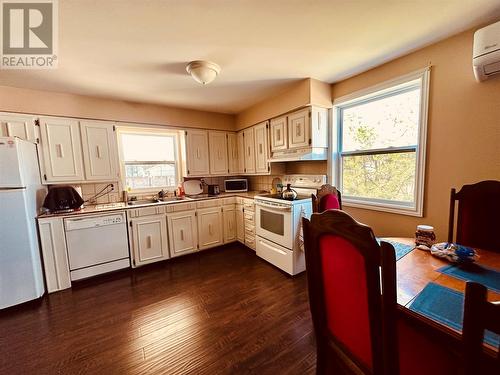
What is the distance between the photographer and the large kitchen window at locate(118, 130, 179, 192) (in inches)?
125

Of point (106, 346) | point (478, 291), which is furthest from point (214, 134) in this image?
point (478, 291)

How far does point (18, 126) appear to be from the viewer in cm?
236

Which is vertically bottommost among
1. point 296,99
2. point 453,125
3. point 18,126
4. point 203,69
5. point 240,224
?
point 240,224

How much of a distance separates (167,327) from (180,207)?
165 cm

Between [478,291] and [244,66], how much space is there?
91.1 inches

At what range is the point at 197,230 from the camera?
3217 millimetres

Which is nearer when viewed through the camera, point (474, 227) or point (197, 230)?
point (474, 227)

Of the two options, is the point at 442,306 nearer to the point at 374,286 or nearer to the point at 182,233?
the point at 374,286

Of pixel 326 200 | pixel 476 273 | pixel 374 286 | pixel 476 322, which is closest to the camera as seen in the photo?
pixel 476 322

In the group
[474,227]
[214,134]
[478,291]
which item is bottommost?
[474,227]

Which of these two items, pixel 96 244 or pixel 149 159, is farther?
pixel 149 159

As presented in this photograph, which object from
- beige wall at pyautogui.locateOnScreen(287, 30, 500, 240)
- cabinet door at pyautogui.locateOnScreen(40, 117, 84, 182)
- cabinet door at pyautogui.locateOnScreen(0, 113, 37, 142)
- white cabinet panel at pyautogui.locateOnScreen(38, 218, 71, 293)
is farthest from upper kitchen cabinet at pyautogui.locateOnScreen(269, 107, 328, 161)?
cabinet door at pyautogui.locateOnScreen(0, 113, 37, 142)

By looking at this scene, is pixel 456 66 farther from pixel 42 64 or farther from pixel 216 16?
pixel 42 64

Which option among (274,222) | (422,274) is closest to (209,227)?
(274,222)
